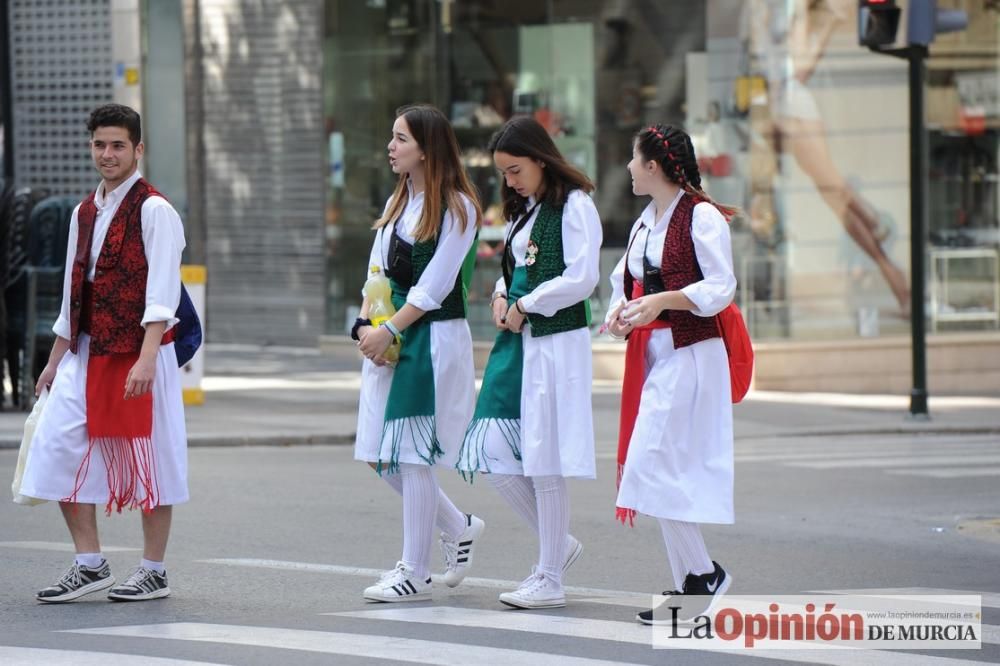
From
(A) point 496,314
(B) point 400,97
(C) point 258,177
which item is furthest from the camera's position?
(C) point 258,177

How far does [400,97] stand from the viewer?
2095 centimetres

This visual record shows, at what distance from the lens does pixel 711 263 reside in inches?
265

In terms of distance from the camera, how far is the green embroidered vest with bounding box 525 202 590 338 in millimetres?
7219

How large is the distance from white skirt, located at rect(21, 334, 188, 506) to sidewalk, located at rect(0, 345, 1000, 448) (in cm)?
609

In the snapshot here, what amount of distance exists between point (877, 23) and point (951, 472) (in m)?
4.32

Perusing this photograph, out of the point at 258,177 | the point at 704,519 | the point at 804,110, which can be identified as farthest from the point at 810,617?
the point at 258,177

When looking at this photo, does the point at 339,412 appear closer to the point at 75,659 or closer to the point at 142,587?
the point at 142,587

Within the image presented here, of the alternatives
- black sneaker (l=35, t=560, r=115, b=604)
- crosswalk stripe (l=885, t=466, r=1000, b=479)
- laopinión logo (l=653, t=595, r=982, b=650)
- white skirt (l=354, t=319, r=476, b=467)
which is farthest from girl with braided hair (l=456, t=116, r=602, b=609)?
crosswalk stripe (l=885, t=466, r=1000, b=479)

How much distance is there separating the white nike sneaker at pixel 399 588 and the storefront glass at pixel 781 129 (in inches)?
452

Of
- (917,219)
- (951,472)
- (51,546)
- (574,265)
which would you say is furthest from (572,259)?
(917,219)

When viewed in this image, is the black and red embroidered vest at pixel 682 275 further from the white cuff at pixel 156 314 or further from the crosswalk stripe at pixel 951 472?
the crosswalk stripe at pixel 951 472

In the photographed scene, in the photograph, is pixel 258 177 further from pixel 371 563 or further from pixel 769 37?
pixel 371 563

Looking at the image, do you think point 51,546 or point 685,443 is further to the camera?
point 51,546

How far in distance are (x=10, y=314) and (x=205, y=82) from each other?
804 cm
